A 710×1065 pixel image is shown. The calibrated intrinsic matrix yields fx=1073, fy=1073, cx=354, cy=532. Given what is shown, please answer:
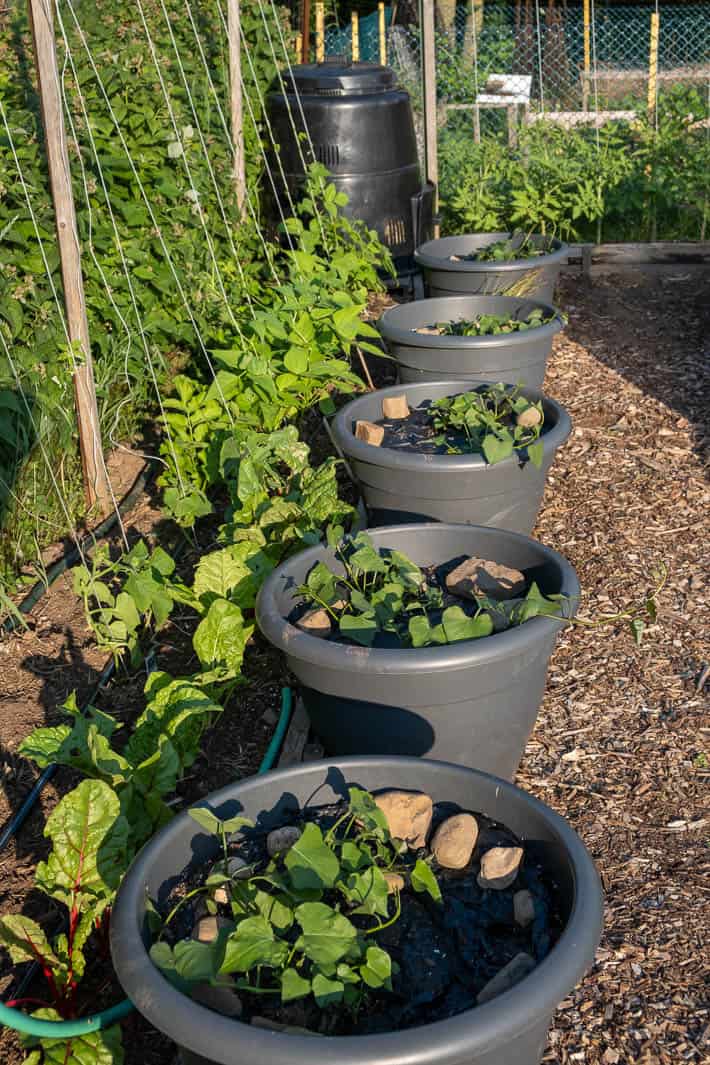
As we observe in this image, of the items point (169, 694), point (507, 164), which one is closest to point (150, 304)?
point (169, 694)

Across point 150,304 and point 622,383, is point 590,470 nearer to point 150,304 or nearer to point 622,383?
point 622,383

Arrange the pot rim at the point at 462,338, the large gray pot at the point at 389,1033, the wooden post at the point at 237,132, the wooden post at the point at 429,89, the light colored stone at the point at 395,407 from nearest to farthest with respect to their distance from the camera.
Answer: the large gray pot at the point at 389,1033, the light colored stone at the point at 395,407, the pot rim at the point at 462,338, the wooden post at the point at 237,132, the wooden post at the point at 429,89

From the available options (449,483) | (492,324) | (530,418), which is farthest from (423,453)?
(492,324)

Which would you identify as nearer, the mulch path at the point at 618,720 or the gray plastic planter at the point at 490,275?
the mulch path at the point at 618,720

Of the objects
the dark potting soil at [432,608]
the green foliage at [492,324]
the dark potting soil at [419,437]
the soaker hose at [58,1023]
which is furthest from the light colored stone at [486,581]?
the green foliage at [492,324]

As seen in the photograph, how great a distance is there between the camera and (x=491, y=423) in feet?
9.11

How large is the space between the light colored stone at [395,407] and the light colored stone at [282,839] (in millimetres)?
1679

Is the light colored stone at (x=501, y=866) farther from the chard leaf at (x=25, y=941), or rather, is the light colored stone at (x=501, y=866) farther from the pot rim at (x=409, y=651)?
the chard leaf at (x=25, y=941)

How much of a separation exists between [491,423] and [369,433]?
0.33 meters

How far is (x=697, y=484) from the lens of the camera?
3697mm

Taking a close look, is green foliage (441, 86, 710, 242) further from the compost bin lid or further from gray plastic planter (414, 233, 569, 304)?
gray plastic planter (414, 233, 569, 304)

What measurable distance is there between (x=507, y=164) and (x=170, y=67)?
225cm

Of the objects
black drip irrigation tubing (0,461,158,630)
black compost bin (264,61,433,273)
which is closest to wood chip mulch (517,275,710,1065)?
black compost bin (264,61,433,273)

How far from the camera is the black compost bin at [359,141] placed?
5184 mm
